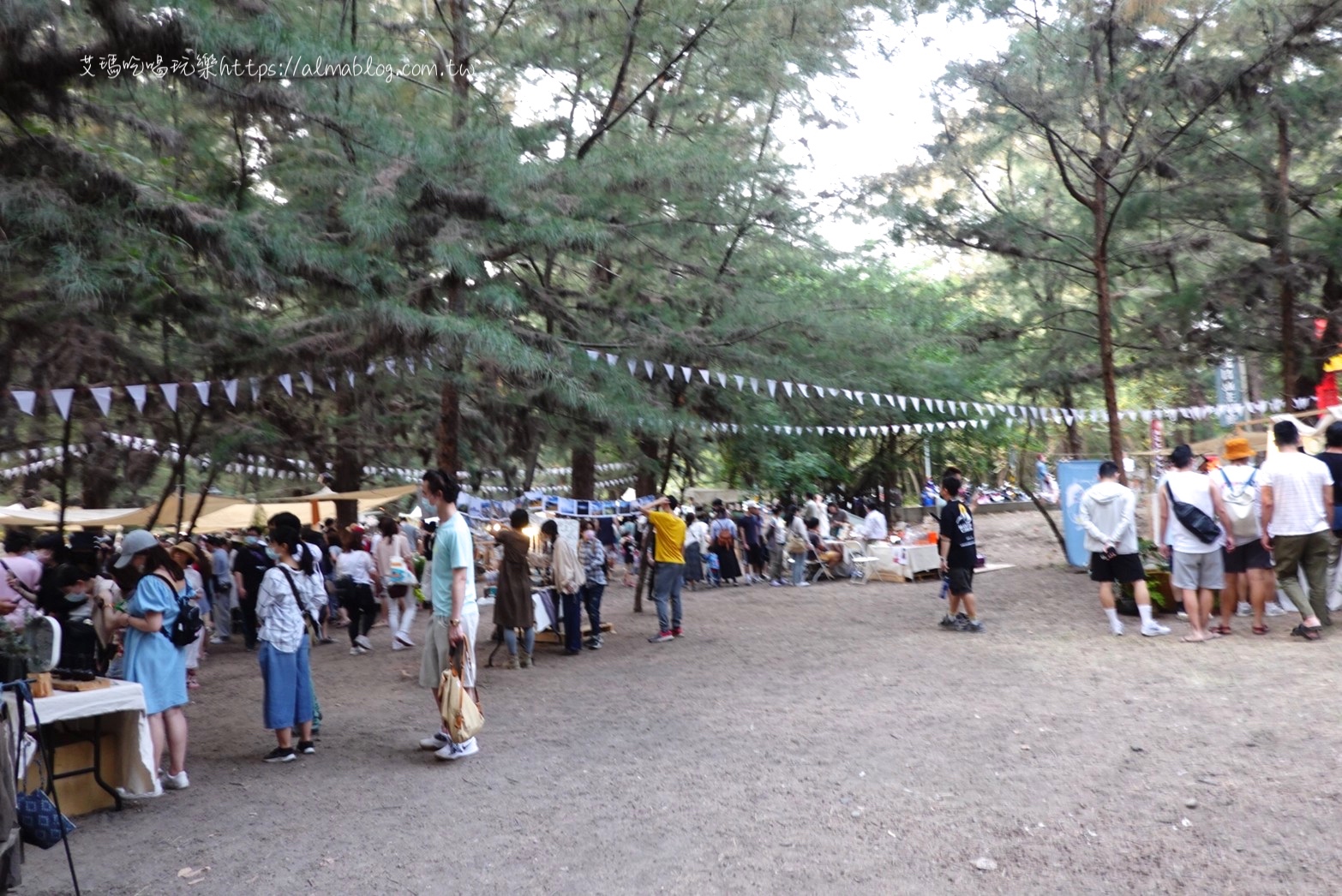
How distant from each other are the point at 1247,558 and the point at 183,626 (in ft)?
28.7

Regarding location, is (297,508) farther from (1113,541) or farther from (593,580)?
(1113,541)

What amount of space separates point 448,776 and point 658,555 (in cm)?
582

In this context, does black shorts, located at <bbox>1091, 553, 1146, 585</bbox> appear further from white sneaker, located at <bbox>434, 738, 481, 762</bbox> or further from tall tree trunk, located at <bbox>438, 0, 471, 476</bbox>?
tall tree trunk, located at <bbox>438, 0, 471, 476</bbox>

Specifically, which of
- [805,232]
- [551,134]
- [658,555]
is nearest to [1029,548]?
[805,232]

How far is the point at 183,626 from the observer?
6340 mm

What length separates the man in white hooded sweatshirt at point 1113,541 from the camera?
31.3 feet

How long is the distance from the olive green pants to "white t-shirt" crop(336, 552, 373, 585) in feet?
31.9

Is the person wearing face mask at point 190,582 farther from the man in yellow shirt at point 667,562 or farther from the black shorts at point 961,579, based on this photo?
the black shorts at point 961,579

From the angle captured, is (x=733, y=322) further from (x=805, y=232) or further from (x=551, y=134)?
(x=551, y=134)

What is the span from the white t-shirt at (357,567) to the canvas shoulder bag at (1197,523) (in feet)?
29.5

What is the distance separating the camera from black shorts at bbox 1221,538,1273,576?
9359mm

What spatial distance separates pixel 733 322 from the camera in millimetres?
13797

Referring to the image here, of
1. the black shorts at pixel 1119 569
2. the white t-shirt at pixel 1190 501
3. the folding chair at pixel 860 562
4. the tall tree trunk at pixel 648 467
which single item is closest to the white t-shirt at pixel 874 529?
the folding chair at pixel 860 562

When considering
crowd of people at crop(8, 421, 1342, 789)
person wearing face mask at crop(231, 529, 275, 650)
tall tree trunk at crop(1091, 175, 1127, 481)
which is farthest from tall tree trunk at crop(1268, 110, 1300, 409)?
person wearing face mask at crop(231, 529, 275, 650)
